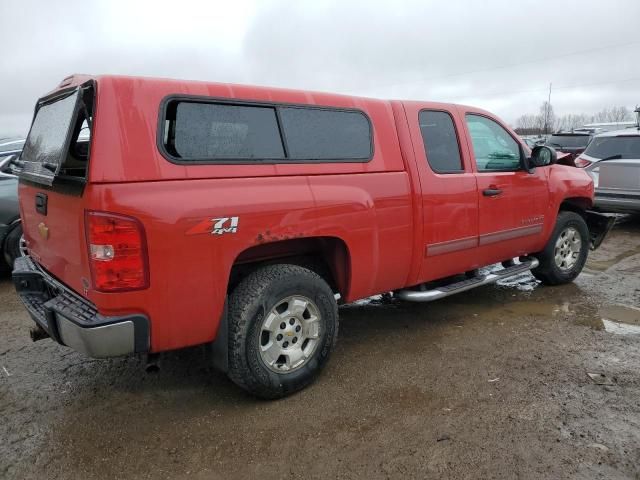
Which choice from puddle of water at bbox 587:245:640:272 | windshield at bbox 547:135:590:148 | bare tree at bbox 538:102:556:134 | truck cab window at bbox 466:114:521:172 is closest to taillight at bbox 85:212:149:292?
truck cab window at bbox 466:114:521:172

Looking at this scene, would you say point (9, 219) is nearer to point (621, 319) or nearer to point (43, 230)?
point (43, 230)

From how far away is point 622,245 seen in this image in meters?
7.90

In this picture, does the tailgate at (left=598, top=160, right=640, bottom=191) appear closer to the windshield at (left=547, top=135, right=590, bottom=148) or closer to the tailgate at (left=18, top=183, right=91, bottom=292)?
the windshield at (left=547, top=135, right=590, bottom=148)

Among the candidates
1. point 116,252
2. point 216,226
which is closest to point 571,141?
point 216,226

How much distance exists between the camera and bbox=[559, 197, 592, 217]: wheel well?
565 cm

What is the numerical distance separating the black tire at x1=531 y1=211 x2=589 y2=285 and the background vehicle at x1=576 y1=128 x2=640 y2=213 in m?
3.16

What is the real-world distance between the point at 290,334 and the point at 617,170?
7466 mm

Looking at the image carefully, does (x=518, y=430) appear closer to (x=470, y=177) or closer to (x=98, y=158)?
(x=470, y=177)

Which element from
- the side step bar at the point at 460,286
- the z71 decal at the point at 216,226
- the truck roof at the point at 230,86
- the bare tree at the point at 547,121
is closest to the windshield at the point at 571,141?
the side step bar at the point at 460,286

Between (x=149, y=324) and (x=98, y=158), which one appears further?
(x=149, y=324)

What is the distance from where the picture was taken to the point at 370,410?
319 cm

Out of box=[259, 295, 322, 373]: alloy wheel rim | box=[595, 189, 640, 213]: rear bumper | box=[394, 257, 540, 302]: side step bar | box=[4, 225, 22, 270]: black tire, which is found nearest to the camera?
box=[259, 295, 322, 373]: alloy wheel rim

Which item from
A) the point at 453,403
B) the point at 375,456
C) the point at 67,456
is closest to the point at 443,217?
the point at 453,403

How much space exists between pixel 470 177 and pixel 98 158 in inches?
118
